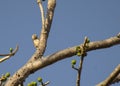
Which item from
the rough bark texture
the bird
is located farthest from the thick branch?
the bird

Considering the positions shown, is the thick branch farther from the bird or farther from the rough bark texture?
the bird

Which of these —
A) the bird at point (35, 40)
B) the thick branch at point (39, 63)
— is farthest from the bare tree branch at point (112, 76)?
the bird at point (35, 40)

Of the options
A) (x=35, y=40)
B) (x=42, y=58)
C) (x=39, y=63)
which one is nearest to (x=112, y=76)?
(x=39, y=63)

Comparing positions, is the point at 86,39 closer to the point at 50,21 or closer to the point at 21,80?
the point at 21,80

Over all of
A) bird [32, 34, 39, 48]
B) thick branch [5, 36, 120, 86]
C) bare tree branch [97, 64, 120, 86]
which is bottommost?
bare tree branch [97, 64, 120, 86]

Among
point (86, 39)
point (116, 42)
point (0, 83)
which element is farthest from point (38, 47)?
point (86, 39)

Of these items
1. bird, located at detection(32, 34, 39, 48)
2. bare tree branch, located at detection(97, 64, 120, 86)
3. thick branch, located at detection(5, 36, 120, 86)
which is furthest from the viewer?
bird, located at detection(32, 34, 39, 48)

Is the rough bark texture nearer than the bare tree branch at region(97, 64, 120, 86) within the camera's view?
No

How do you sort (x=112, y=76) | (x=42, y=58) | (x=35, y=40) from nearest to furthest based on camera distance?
(x=112, y=76)
(x=42, y=58)
(x=35, y=40)

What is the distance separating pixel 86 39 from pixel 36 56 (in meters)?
1.75

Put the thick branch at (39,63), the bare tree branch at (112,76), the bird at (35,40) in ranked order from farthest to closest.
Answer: the bird at (35,40) → the thick branch at (39,63) → the bare tree branch at (112,76)

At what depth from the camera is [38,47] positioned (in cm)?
561

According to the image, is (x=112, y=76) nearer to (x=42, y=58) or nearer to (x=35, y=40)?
(x=42, y=58)

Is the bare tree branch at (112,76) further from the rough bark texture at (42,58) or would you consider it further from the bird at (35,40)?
the bird at (35,40)
